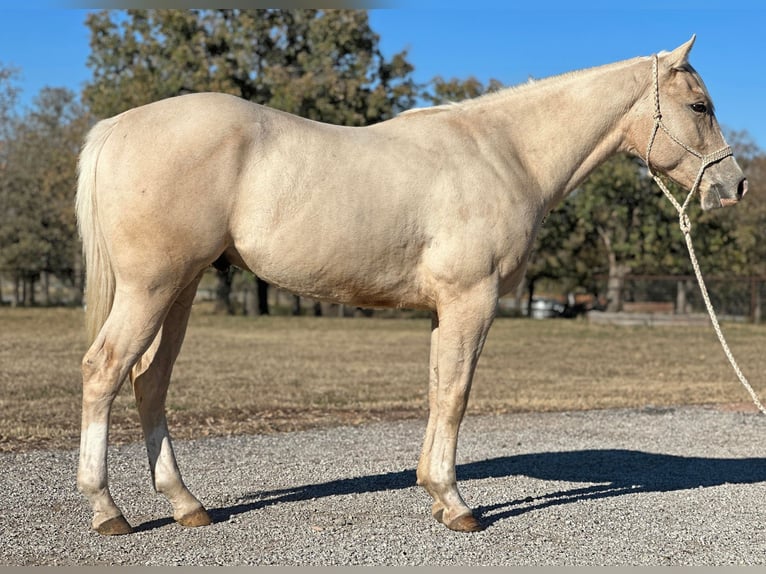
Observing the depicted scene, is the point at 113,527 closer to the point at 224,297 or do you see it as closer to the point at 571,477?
the point at 571,477

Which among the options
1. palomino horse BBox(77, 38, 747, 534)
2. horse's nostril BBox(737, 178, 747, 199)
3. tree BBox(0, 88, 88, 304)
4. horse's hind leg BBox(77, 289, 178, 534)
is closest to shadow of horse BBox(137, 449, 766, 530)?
horse's hind leg BBox(77, 289, 178, 534)

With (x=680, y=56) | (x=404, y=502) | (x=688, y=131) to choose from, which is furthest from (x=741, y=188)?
(x=404, y=502)

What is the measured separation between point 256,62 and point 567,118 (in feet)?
105

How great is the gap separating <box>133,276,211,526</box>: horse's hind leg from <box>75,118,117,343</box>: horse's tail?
44 centimetres

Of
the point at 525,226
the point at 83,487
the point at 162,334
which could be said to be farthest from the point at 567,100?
the point at 83,487

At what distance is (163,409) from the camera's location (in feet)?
18.5

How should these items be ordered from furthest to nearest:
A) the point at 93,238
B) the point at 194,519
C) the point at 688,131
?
the point at 688,131
the point at 194,519
the point at 93,238

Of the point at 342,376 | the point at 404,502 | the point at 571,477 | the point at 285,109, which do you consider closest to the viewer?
the point at 404,502

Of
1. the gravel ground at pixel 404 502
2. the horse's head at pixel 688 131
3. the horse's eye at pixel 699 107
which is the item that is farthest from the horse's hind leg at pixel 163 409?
the horse's eye at pixel 699 107

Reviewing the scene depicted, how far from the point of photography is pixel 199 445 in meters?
8.41

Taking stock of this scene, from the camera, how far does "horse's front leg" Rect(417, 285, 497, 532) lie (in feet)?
17.8

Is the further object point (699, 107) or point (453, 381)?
point (699, 107)

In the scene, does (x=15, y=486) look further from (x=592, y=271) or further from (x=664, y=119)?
(x=592, y=271)

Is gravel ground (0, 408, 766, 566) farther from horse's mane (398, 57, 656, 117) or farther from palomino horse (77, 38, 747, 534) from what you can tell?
horse's mane (398, 57, 656, 117)
